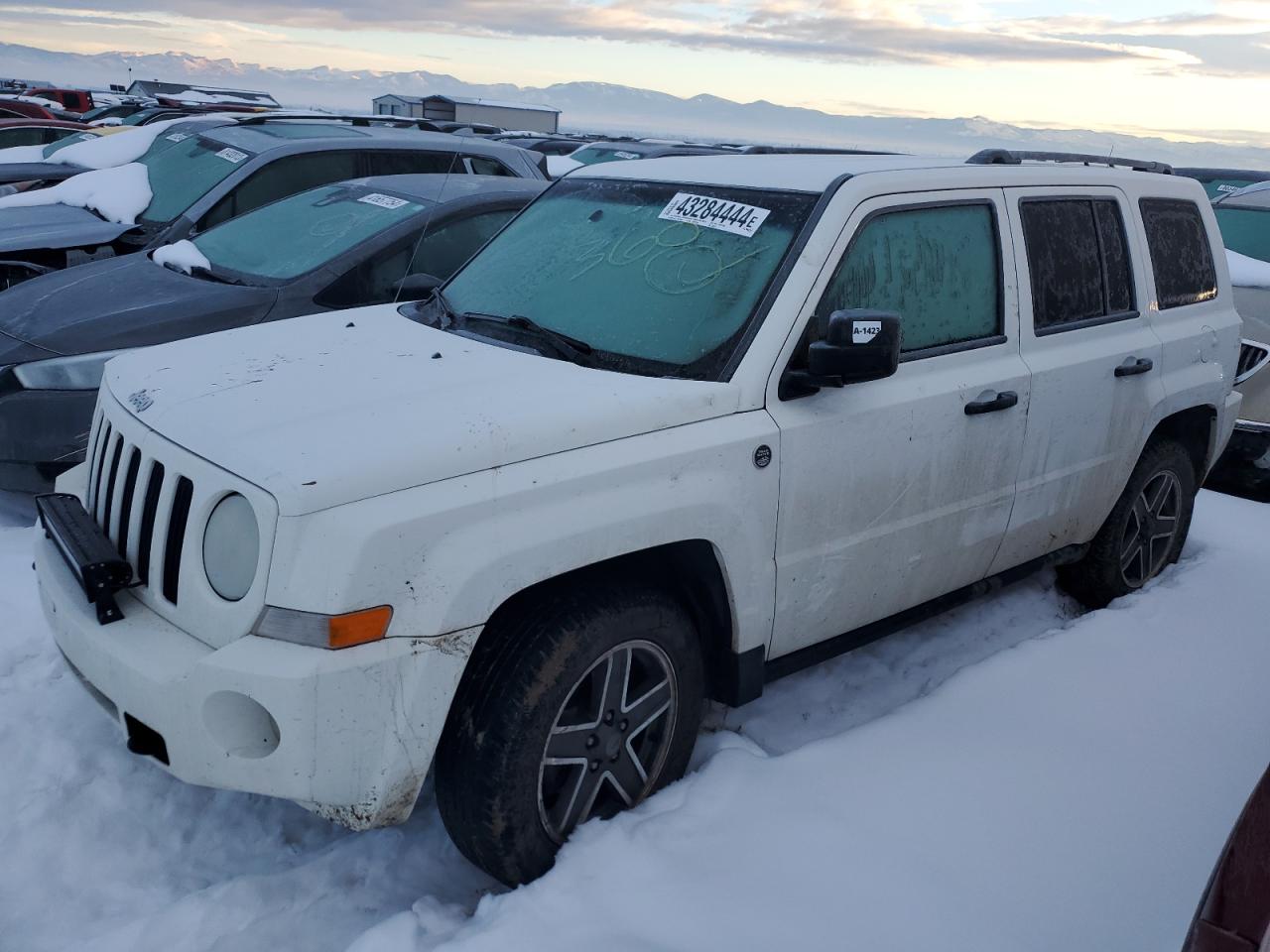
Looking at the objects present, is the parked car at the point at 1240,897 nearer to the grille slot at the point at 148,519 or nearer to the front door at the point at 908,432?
the front door at the point at 908,432

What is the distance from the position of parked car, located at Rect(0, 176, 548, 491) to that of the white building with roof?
94.5 feet

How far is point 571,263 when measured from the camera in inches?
139

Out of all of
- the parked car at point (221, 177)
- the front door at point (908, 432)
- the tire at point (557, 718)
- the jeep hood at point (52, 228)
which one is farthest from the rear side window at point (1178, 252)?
the jeep hood at point (52, 228)

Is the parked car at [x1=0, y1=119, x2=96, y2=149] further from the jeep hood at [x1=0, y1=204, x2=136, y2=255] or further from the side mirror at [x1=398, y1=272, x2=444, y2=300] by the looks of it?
the side mirror at [x1=398, y1=272, x2=444, y2=300]

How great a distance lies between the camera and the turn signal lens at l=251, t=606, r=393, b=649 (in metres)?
2.32

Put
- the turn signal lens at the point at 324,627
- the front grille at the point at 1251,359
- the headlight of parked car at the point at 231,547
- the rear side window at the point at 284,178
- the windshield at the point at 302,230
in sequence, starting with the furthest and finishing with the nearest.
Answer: the rear side window at the point at 284,178
the front grille at the point at 1251,359
the windshield at the point at 302,230
the headlight of parked car at the point at 231,547
the turn signal lens at the point at 324,627

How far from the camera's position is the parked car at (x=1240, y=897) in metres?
1.56

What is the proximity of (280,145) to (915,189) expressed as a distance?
201 inches

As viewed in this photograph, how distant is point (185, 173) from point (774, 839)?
6.88 m

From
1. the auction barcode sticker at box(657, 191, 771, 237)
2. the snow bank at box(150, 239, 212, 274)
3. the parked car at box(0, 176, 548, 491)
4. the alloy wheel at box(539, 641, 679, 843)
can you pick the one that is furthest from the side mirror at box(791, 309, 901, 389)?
the snow bank at box(150, 239, 212, 274)

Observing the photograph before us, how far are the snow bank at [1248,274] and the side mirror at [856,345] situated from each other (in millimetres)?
4646

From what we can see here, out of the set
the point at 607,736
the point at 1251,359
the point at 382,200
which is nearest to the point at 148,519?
the point at 607,736

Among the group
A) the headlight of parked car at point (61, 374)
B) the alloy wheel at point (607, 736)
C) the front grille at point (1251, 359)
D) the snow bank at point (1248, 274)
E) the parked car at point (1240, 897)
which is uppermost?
the snow bank at point (1248, 274)

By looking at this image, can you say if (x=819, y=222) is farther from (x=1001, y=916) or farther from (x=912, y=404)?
(x=1001, y=916)
